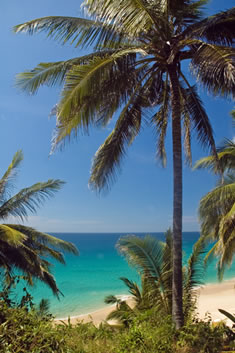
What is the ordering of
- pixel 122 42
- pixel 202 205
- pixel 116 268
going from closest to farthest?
pixel 122 42, pixel 202 205, pixel 116 268

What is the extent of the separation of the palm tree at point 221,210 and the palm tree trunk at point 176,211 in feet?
6.27

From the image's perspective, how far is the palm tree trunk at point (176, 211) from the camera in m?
6.06

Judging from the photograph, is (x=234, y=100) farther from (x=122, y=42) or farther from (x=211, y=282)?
(x=211, y=282)

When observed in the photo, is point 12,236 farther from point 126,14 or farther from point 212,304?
point 212,304

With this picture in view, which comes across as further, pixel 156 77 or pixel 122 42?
pixel 156 77

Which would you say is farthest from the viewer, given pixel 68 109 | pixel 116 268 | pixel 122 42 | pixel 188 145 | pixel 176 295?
pixel 116 268

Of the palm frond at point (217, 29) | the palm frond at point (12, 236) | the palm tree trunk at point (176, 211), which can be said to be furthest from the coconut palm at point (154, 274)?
the palm frond at point (217, 29)

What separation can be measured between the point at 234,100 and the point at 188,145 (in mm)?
2280

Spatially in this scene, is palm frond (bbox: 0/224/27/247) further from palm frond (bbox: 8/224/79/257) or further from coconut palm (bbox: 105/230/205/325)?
coconut palm (bbox: 105/230/205/325)

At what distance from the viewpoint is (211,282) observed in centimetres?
3044

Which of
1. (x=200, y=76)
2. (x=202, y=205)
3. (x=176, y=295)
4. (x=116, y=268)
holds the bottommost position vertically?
(x=116, y=268)

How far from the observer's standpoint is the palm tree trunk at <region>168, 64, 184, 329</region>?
6.06m

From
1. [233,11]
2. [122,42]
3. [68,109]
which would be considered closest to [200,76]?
[233,11]

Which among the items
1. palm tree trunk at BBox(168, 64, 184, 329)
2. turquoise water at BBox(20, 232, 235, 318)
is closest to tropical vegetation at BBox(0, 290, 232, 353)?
palm tree trunk at BBox(168, 64, 184, 329)
